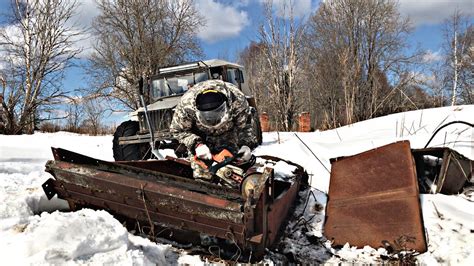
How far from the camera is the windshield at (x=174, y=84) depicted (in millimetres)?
6723

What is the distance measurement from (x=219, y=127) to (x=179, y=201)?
1.34m

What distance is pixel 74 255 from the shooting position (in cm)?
184

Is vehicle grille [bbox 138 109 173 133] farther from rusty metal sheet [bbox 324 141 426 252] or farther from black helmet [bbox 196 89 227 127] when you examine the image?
rusty metal sheet [bbox 324 141 426 252]

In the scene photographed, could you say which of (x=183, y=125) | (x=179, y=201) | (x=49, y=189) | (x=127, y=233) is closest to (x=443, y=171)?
(x=179, y=201)

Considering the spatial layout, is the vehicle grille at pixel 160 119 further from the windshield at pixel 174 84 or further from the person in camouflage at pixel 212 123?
the person in camouflage at pixel 212 123

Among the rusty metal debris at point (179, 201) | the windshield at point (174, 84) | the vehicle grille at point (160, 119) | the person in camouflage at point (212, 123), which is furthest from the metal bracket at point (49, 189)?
the windshield at point (174, 84)

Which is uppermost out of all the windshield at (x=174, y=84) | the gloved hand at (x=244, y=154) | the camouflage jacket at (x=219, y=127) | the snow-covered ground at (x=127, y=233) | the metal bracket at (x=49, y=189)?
the windshield at (x=174, y=84)

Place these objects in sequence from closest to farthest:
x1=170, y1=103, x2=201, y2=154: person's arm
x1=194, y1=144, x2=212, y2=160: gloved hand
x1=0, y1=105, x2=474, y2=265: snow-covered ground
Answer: x1=0, y1=105, x2=474, y2=265: snow-covered ground → x1=194, y1=144, x2=212, y2=160: gloved hand → x1=170, y1=103, x2=201, y2=154: person's arm

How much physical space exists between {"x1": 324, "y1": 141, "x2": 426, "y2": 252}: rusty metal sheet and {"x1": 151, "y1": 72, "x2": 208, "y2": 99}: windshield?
13.2 feet

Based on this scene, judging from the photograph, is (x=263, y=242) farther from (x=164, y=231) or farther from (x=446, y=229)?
(x=446, y=229)

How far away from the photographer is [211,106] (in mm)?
3455

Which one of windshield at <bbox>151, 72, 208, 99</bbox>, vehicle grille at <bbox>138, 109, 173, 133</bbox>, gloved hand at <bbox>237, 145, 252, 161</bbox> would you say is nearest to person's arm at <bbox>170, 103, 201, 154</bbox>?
gloved hand at <bbox>237, 145, 252, 161</bbox>

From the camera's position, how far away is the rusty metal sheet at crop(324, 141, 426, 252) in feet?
8.78

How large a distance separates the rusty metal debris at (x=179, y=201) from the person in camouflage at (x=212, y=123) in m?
0.62
